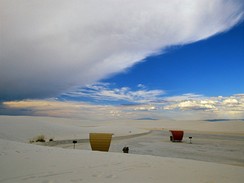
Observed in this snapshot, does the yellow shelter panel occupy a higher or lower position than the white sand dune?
higher

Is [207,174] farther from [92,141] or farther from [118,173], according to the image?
[92,141]

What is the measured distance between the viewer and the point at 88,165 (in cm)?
702

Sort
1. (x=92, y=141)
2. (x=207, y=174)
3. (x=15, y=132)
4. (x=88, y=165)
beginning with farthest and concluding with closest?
(x=15, y=132)
(x=92, y=141)
(x=88, y=165)
(x=207, y=174)

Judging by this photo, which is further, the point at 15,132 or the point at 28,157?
the point at 15,132

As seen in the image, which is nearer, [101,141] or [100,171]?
[100,171]

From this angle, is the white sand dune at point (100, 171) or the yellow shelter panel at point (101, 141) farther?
the yellow shelter panel at point (101, 141)

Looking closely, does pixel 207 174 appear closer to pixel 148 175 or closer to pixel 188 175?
pixel 188 175

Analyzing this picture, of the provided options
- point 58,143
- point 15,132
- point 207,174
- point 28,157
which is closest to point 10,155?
point 28,157

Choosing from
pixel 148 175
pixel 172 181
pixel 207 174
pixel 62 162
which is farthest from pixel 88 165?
pixel 207 174

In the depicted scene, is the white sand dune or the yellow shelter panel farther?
the yellow shelter panel

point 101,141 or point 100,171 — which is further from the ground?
point 101,141

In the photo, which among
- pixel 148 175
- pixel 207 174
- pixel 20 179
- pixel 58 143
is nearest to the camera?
pixel 20 179

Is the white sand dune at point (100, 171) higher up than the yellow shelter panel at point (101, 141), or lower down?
lower down

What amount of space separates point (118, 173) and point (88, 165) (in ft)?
4.14
